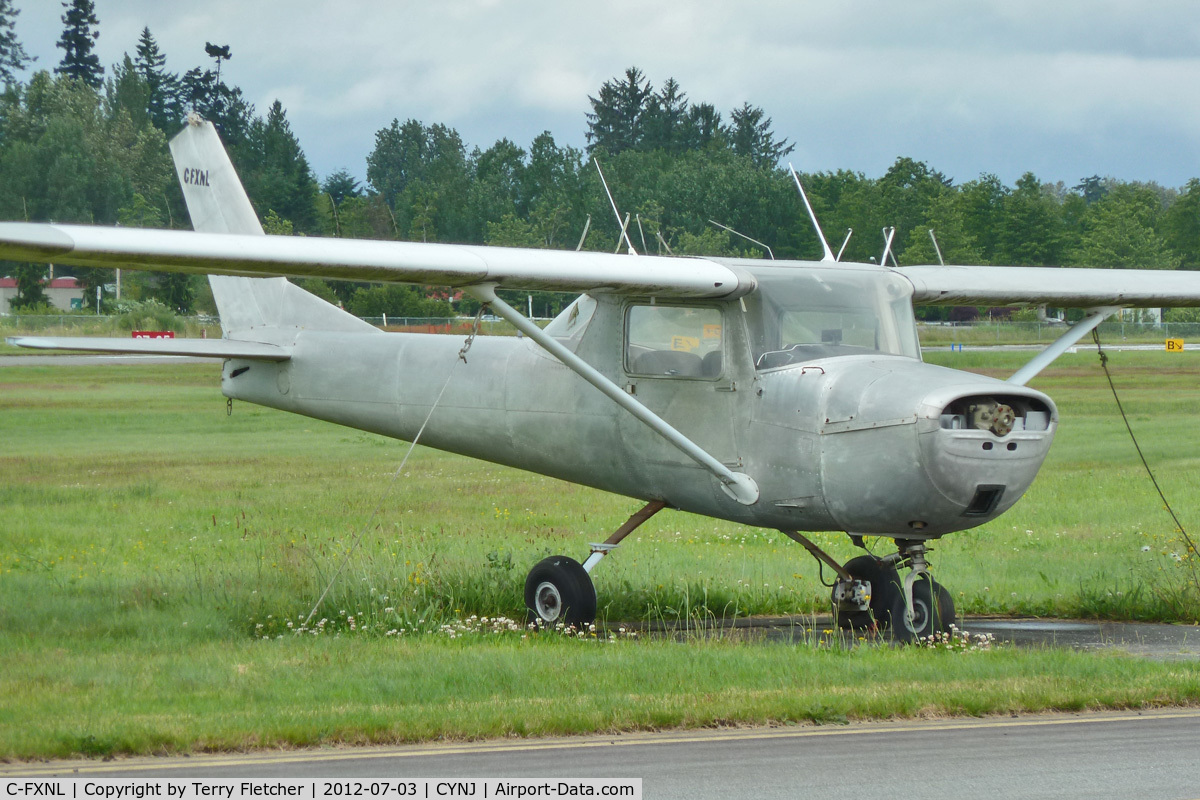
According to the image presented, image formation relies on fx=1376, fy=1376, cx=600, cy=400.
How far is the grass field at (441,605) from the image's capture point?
8070 mm

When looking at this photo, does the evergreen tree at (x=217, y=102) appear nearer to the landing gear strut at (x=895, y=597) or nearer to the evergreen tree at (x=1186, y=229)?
the evergreen tree at (x=1186, y=229)

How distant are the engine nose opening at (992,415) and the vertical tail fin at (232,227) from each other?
6.84 m

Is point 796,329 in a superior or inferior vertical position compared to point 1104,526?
superior

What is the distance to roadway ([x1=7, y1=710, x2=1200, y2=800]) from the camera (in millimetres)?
6609

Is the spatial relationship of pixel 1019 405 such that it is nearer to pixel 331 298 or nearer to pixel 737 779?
pixel 737 779

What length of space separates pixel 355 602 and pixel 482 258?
3.34m

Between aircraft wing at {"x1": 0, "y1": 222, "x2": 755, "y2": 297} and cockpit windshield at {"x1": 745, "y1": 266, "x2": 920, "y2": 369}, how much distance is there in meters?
0.28

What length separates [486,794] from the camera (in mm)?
6398

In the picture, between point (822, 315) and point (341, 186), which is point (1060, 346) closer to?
point (822, 315)

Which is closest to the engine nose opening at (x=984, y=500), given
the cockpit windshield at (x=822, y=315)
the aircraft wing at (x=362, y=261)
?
the cockpit windshield at (x=822, y=315)

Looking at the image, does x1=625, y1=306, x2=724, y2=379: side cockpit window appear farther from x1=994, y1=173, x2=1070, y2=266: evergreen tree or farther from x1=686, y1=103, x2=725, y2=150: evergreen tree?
x1=686, y1=103, x2=725, y2=150: evergreen tree

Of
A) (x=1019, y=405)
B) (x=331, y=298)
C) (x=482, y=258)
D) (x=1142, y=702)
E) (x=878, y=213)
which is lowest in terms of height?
(x=1142, y=702)

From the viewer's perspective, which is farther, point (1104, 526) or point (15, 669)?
point (1104, 526)

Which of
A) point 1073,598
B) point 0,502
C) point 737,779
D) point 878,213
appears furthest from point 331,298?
point 737,779
